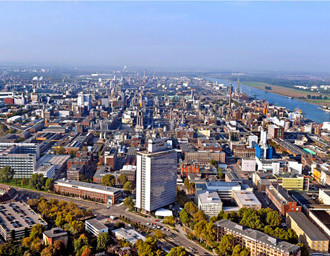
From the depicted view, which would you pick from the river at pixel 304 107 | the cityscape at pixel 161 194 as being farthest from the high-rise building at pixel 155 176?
the river at pixel 304 107

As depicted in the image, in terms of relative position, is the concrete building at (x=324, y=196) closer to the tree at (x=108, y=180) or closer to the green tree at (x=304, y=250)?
the green tree at (x=304, y=250)

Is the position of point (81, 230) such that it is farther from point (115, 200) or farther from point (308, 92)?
point (308, 92)

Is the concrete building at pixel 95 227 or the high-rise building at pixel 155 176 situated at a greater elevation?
the high-rise building at pixel 155 176

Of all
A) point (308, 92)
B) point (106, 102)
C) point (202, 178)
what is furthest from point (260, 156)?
point (308, 92)

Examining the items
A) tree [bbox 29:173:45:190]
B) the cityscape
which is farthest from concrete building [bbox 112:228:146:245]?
tree [bbox 29:173:45:190]

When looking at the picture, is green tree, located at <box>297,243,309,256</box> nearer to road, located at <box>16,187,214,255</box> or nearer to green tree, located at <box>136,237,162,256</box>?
road, located at <box>16,187,214,255</box>
